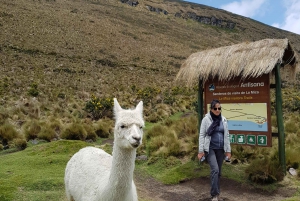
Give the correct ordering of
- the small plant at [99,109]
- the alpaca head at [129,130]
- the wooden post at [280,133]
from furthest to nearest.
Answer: the small plant at [99,109] < the wooden post at [280,133] < the alpaca head at [129,130]

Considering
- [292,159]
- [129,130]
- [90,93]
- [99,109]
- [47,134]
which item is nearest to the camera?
[129,130]

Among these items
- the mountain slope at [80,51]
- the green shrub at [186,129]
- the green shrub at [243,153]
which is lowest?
the green shrub at [243,153]

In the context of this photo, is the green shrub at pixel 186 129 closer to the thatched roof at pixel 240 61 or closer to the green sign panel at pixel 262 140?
the thatched roof at pixel 240 61

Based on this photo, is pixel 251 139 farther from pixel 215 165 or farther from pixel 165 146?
pixel 165 146

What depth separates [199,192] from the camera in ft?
20.7

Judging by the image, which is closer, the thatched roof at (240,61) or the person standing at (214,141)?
the person standing at (214,141)

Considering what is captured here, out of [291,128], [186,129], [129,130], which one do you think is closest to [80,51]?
[186,129]

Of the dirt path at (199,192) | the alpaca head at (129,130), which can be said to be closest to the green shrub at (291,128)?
the dirt path at (199,192)

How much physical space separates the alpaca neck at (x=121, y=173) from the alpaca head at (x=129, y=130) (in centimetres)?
13

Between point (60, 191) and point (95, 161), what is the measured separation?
6.75ft

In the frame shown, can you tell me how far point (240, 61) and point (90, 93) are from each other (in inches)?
777

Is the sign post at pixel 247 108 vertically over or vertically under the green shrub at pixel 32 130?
over

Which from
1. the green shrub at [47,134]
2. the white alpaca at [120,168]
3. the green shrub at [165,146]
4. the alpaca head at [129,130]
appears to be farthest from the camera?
the green shrub at [47,134]

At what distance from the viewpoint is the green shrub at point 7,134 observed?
10.2 metres
